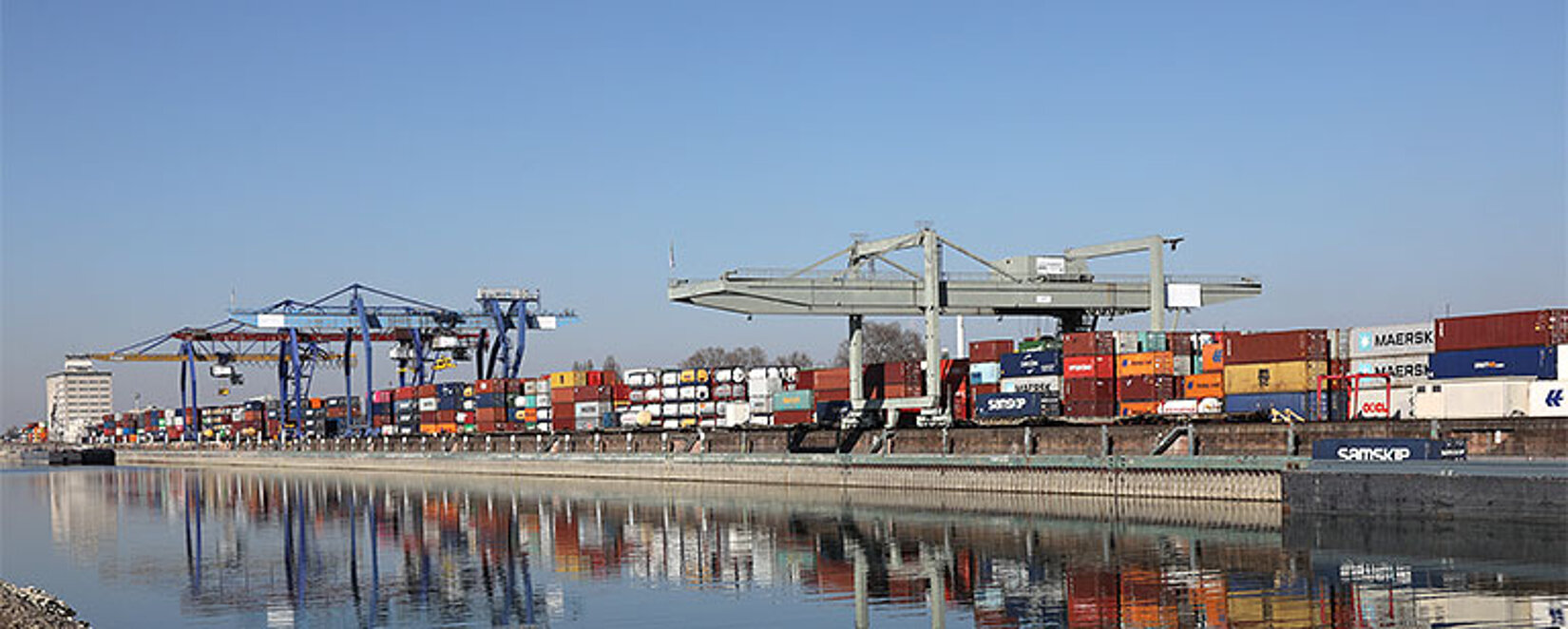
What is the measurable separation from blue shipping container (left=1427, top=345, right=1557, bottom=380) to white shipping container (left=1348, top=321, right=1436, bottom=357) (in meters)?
0.75

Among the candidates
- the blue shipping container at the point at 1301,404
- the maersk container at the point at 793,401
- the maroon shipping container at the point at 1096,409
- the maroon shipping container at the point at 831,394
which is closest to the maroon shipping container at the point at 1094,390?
the maroon shipping container at the point at 1096,409

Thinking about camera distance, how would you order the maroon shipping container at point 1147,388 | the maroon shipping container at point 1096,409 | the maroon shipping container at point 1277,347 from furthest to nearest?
the maroon shipping container at point 1096,409, the maroon shipping container at point 1147,388, the maroon shipping container at point 1277,347

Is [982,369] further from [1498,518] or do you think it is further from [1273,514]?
[1498,518]

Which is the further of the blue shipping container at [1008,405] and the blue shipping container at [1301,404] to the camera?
the blue shipping container at [1008,405]

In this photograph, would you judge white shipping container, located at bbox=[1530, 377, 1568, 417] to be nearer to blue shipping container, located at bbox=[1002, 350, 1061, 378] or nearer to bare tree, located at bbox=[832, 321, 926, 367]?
blue shipping container, located at bbox=[1002, 350, 1061, 378]

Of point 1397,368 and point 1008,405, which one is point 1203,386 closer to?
point 1397,368

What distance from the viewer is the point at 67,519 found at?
6106 cm

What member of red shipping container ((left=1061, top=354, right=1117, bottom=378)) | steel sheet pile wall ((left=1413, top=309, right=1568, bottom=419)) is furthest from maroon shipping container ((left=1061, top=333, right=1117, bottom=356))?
steel sheet pile wall ((left=1413, top=309, right=1568, bottom=419))

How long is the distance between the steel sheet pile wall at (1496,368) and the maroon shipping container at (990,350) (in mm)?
20067

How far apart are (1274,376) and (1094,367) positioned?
7.90 metres

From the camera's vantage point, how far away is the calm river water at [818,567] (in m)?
26.8

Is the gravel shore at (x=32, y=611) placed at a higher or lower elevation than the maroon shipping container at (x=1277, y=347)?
lower

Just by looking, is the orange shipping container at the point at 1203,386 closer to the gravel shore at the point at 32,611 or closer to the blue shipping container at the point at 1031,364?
the blue shipping container at the point at 1031,364

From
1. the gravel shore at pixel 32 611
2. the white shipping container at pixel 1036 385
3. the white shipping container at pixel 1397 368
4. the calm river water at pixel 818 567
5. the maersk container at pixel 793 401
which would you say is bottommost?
the calm river water at pixel 818 567
